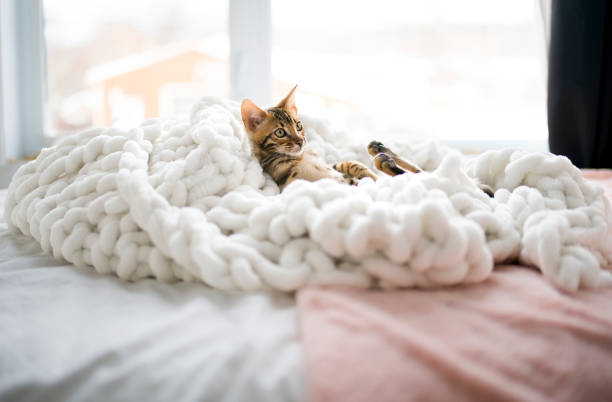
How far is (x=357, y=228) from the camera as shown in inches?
18.3

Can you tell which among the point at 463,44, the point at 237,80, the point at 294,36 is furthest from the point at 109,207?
the point at 463,44

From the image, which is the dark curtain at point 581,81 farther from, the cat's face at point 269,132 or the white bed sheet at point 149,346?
the white bed sheet at point 149,346

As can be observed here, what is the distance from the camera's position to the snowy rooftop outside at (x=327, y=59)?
6.29 feet

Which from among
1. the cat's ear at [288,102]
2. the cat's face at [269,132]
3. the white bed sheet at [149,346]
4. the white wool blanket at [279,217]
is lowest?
the white bed sheet at [149,346]

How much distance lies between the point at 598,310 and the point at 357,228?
0.27 m

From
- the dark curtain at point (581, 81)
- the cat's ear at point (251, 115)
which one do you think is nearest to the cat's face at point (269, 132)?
the cat's ear at point (251, 115)

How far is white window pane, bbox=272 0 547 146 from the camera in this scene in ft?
6.40

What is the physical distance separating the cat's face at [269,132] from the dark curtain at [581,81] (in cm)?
126

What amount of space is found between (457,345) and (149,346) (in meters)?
0.30

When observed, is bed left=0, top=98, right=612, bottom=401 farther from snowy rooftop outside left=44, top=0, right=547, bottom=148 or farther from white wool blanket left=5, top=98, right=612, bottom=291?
snowy rooftop outside left=44, top=0, right=547, bottom=148

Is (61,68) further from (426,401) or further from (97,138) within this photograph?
(426,401)

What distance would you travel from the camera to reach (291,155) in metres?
0.92

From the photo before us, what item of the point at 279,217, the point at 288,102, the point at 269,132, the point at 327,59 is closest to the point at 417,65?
the point at 327,59

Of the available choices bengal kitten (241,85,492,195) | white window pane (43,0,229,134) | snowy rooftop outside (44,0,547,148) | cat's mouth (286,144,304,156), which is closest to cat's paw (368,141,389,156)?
bengal kitten (241,85,492,195)
